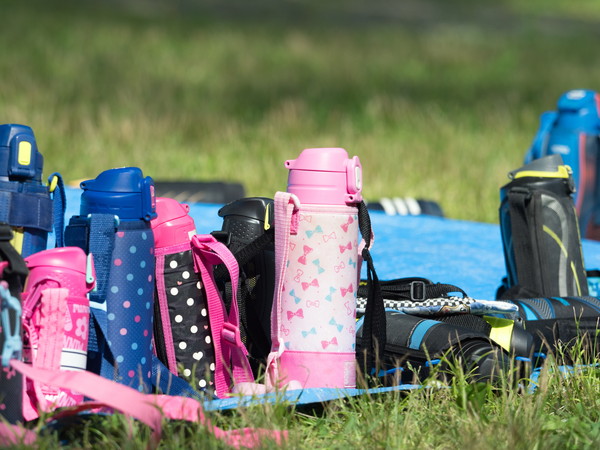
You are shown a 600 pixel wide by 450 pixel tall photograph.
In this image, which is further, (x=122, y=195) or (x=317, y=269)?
(x=317, y=269)

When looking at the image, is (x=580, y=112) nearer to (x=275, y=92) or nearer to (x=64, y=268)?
(x=64, y=268)

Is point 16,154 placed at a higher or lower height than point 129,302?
higher

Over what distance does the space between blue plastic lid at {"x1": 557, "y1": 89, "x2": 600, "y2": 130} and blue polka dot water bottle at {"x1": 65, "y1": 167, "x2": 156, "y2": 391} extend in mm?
2764

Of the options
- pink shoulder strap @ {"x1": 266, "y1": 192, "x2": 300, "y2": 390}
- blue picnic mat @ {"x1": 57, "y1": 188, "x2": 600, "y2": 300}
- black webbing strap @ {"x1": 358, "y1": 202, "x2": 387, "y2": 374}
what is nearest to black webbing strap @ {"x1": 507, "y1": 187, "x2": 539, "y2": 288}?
blue picnic mat @ {"x1": 57, "y1": 188, "x2": 600, "y2": 300}

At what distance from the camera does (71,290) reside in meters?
2.25

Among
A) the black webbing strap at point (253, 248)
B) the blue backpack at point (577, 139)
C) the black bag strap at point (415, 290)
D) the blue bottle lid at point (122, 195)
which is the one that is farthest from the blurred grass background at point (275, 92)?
the blue bottle lid at point (122, 195)

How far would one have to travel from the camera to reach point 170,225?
8.34 ft

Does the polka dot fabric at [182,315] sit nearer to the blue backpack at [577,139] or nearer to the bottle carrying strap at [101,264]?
the bottle carrying strap at [101,264]

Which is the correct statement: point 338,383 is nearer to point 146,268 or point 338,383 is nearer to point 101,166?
point 146,268

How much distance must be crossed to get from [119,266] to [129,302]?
0.30 ft

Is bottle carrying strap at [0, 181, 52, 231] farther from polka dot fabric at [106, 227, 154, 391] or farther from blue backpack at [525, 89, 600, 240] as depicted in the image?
blue backpack at [525, 89, 600, 240]

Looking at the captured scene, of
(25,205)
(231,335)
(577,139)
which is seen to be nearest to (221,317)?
(231,335)

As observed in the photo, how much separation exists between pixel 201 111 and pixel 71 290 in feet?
22.0

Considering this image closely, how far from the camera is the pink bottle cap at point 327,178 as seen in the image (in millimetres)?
2480
